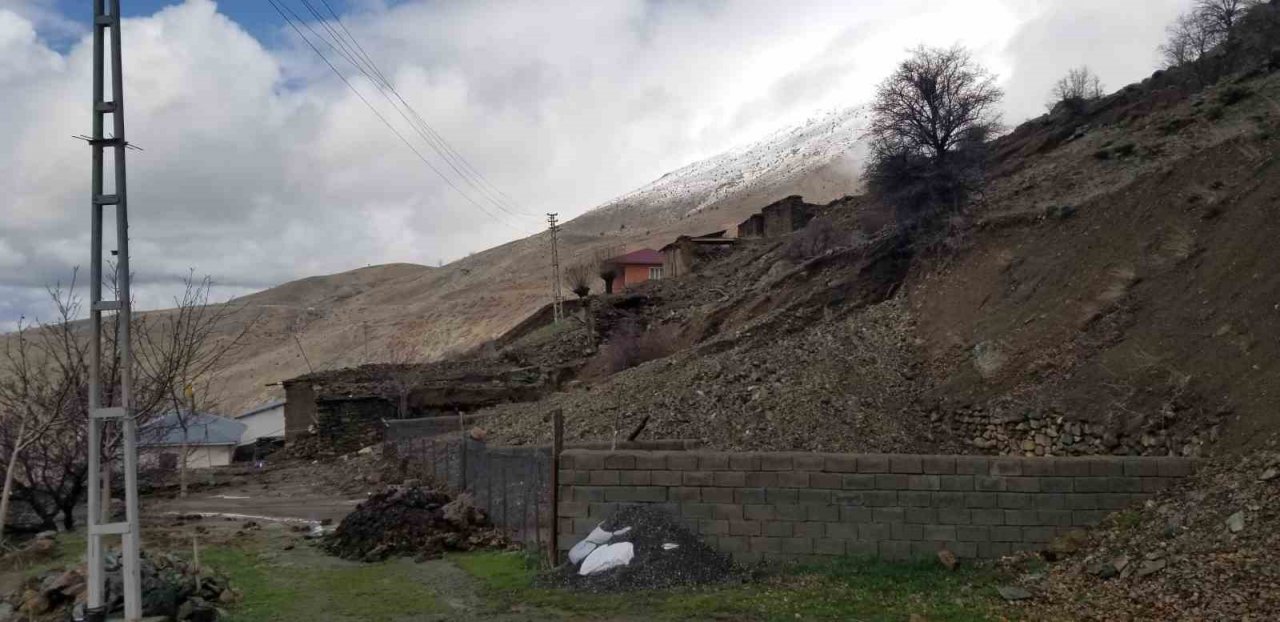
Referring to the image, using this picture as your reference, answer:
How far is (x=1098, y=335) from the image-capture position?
17.3m

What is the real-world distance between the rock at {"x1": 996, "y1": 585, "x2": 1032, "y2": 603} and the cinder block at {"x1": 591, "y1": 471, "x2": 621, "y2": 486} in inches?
157

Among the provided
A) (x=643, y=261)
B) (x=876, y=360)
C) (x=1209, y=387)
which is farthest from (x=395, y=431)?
(x=643, y=261)

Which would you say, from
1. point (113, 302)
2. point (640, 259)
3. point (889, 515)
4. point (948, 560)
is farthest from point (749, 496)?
point (640, 259)

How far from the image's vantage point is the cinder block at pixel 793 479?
35.7ft

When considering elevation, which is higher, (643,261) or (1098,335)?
(643,261)

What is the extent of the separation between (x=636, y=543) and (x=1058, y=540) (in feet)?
14.1

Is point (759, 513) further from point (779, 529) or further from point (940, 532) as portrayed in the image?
point (940, 532)

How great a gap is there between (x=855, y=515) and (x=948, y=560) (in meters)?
1.01

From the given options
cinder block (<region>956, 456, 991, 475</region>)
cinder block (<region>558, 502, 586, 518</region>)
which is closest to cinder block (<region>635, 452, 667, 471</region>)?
cinder block (<region>558, 502, 586, 518</region>)

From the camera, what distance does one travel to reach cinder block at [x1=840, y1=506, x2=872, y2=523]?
10.7 metres

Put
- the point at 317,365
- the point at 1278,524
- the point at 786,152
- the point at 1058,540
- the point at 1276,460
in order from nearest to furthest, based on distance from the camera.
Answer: the point at 1278,524 → the point at 1276,460 → the point at 1058,540 → the point at 317,365 → the point at 786,152

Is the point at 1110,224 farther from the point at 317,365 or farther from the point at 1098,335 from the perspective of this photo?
the point at 317,365

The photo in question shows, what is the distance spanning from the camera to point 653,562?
1038cm

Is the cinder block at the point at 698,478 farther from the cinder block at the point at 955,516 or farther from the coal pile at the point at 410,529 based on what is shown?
the coal pile at the point at 410,529
